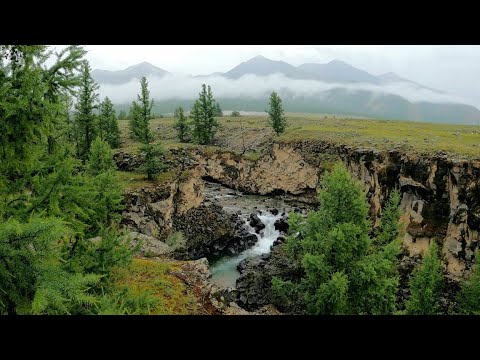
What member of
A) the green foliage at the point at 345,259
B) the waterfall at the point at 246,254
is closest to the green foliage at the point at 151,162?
the waterfall at the point at 246,254

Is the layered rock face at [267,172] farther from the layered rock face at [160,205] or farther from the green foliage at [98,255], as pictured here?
the green foliage at [98,255]

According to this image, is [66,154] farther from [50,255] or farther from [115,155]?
[115,155]

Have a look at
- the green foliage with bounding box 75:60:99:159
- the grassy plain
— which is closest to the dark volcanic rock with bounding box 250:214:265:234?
the grassy plain

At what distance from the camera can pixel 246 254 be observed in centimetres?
3881

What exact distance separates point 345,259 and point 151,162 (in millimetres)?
25383

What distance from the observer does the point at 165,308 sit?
13750mm

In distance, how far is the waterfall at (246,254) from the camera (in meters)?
33.6

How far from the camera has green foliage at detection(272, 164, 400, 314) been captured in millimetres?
16966

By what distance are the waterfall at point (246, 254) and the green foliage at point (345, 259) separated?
15395 mm

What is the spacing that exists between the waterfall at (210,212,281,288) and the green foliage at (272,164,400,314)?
15395mm

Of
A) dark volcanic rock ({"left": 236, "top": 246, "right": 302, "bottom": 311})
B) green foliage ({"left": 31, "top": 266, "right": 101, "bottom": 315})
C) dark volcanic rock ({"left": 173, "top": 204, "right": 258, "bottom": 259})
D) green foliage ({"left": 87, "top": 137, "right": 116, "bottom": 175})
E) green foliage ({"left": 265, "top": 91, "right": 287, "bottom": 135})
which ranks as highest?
green foliage ({"left": 265, "top": 91, "right": 287, "bottom": 135})

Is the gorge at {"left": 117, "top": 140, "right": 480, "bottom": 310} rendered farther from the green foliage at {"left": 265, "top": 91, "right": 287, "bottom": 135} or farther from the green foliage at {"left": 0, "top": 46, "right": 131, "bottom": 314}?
the green foliage at {"left": 0, "top": 46, "right": 131, "bottom": 314}
